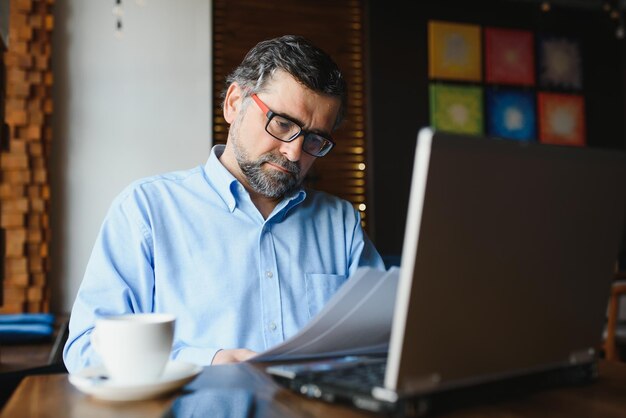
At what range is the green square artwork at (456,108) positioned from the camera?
471 cm

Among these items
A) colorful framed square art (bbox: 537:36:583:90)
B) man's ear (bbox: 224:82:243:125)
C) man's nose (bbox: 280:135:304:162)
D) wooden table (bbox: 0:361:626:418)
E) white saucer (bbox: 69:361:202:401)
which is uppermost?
colorful framed square art (bbox: 537:36:583:90)

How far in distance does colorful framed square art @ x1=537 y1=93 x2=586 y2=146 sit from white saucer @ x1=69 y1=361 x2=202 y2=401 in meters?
4.71

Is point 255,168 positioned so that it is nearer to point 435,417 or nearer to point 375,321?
point 375,321

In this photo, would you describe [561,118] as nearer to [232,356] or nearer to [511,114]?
[511,114]

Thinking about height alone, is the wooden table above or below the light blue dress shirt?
below

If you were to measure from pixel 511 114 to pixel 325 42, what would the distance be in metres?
1.62

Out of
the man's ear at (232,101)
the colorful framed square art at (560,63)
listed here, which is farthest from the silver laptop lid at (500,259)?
the colorful framed square art at (560,63)

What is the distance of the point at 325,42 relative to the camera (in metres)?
4.50

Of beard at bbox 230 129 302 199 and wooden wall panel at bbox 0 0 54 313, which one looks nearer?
beard at bbox 230 129 302 199

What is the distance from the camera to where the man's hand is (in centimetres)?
105

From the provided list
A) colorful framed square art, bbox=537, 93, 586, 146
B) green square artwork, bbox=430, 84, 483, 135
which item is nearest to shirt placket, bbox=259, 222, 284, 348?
green square artwork, bbox=430, 84, 483, 135

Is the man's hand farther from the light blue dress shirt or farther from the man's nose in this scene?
the man's nose

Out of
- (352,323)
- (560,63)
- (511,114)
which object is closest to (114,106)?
(511,114)

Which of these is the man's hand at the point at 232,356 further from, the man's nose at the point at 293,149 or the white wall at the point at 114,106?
the white wall at the point at 114,106
